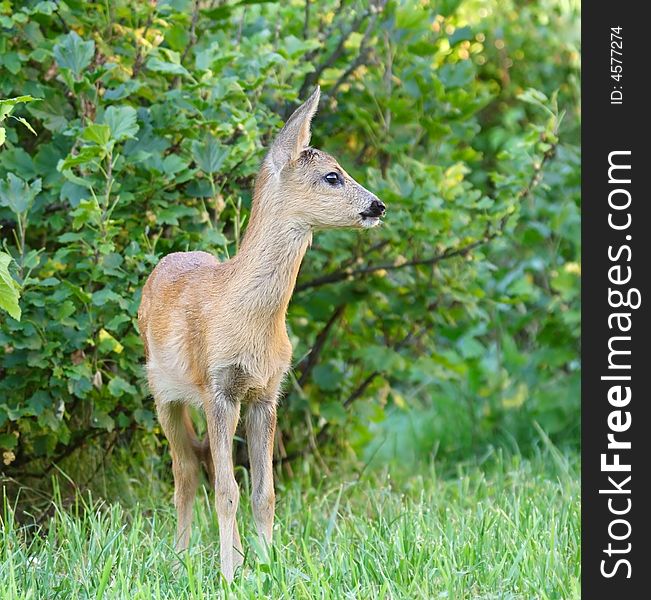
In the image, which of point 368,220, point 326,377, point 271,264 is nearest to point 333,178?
point 368,220

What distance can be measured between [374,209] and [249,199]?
159 centimetres

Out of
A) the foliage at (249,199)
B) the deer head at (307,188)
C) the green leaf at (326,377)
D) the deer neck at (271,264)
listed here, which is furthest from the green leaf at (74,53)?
the green leaf at (326,377)

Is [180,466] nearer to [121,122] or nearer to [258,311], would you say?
[258,311]

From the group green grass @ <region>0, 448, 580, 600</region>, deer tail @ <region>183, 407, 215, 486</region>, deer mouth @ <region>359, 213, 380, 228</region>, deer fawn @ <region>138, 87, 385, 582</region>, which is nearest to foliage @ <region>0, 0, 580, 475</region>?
deer tail @ <region>183, 407, 215, 486</region>

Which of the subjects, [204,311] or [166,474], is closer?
[204,311]

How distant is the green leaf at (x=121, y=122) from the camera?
15.1 feet

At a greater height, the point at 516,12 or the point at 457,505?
the point at 516,12

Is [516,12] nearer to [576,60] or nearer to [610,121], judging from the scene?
[576,60]

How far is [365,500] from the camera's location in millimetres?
5645

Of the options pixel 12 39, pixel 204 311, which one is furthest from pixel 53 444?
pixel 12 39

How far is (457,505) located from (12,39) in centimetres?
282

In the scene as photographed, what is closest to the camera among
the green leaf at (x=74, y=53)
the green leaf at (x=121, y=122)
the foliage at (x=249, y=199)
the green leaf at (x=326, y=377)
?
the green leaf at (x=121, y=122)

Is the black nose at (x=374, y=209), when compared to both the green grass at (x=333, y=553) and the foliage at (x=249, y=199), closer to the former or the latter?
the foliage at (x=249, y=199)

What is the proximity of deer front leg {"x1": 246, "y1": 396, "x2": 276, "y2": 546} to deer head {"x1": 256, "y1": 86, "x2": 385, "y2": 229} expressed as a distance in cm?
71
